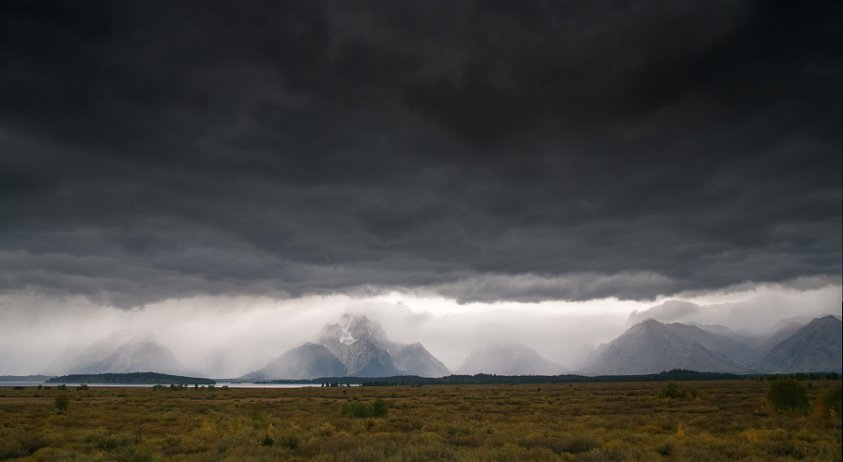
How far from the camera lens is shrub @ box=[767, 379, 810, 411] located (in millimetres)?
46469

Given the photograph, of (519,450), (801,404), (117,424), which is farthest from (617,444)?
(117,424)

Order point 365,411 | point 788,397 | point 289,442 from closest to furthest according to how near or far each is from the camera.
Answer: point 289,442, point 788,397, point 365,411

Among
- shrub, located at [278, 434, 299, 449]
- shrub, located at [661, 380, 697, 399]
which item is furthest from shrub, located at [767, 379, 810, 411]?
shrub, located at [278, 434, 299, 449]

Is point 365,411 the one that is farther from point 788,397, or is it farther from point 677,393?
point 677,393

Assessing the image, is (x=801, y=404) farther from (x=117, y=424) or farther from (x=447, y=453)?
(x=117, y=424)

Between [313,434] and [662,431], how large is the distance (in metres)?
23.1

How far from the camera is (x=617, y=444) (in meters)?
25.5

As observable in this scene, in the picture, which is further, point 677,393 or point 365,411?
point 677,393

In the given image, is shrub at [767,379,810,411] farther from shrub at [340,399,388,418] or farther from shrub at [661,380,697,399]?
shrub at [340,399,388,418]

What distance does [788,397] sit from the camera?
4697 centimetres

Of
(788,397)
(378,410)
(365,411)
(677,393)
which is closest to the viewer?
(788,397)

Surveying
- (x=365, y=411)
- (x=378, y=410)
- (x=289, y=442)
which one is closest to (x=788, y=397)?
(x=378, y=410)

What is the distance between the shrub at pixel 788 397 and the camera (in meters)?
46.5

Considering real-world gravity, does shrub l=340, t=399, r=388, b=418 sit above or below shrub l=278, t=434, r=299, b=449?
below
